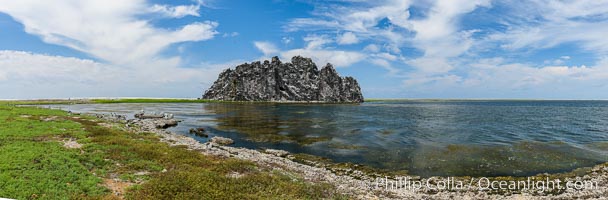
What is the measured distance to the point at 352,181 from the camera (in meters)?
23.9

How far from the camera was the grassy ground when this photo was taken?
1622 cm

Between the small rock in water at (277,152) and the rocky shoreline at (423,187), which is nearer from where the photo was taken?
the rocky shoreline at (423,187)

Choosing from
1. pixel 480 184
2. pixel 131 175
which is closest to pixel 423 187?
pixel 480 184

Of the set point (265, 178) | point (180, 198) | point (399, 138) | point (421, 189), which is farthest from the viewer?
point (399, 138)

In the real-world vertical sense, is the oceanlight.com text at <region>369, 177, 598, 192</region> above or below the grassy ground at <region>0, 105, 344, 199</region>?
below

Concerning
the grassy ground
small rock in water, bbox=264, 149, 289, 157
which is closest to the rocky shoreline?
the grassy ground

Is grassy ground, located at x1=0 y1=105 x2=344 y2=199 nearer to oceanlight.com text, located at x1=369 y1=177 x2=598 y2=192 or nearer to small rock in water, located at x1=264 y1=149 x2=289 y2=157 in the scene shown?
oceanlight.com text, located at x1=369 y1=177 x2=598 y2=192

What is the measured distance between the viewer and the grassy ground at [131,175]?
639 inches

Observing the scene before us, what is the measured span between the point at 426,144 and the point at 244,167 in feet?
97.2

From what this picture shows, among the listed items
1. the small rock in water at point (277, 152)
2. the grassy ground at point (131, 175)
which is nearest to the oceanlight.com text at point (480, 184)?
the grassy ground at point (131, 175)

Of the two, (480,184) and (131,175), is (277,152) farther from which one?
(480,184)

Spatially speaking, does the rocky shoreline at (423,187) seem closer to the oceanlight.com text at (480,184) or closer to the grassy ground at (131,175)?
the oceanlight.com text at (480,184)

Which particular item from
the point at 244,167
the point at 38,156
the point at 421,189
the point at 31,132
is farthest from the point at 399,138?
the point at 31,132

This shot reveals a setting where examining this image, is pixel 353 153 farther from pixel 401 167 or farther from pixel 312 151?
pixel 401 167
